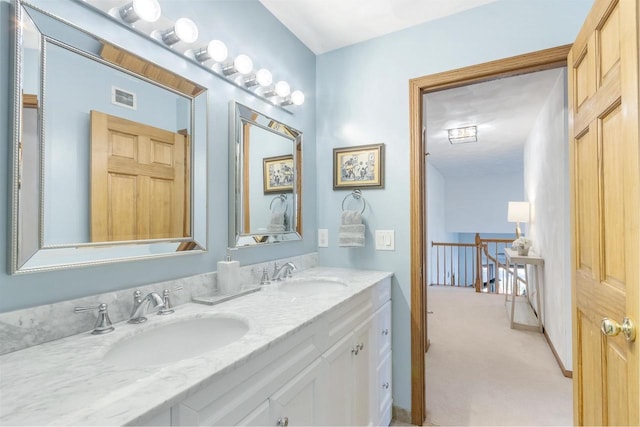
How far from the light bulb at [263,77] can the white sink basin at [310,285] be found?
1.05 metres

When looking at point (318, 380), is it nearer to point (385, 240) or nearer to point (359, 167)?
point (385, 240)

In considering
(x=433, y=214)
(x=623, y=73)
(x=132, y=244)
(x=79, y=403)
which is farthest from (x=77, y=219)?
(x=433, y=214)

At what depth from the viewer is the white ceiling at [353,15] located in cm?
172

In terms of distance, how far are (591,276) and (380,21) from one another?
167 centimetres

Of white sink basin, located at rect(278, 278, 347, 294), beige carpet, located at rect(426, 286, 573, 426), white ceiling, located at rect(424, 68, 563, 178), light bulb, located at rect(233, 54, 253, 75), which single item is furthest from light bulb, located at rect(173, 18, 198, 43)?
beige carpet, located at rect(426, 286, 573, 426)

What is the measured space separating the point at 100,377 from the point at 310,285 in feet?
3.86

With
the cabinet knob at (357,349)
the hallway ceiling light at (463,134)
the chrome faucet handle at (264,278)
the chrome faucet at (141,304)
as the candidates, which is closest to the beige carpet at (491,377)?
the cabinet knob at (357,349)

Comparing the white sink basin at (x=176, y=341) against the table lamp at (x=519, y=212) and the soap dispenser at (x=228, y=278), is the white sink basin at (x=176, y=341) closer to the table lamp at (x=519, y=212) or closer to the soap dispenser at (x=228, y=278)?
the soap dispenser at (x=228, y=278)

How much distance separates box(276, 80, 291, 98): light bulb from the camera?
70.0 inches

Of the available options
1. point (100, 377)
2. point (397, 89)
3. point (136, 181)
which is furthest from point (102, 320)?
point (397, 89)

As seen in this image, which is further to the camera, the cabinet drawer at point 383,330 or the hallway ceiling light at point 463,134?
the hallway ceiling light at point 463,134

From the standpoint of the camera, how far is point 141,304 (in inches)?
40.4

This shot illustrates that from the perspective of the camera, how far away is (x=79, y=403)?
56 centimetres

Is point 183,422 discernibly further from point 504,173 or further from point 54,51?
point 504,173
